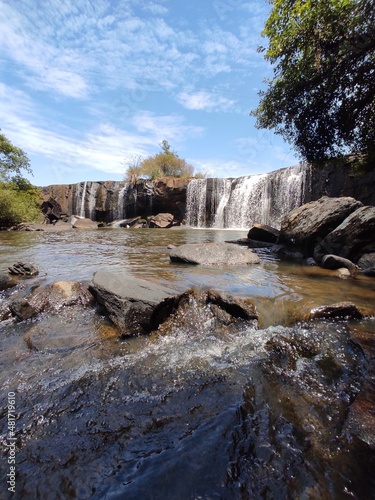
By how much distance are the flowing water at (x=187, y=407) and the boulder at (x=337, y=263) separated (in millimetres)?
2737

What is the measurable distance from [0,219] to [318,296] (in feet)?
73.1

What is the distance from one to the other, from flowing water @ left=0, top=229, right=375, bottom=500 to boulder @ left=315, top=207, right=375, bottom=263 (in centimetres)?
341

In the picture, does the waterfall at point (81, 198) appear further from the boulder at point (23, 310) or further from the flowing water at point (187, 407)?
the flowing water at point (187, 407)

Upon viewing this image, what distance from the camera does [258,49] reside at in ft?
22.7

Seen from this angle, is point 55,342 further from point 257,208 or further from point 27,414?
point 257,208

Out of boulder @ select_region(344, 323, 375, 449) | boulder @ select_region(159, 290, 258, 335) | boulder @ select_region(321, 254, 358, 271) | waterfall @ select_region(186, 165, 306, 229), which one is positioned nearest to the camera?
boulder @ select_region(344, 323, 375, 449)

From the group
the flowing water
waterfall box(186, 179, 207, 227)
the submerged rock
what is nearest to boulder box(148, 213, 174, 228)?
waterfall box(186, 179, 207, 227)

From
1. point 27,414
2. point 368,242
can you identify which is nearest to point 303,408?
point 27,414

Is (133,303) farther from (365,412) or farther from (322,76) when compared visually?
(322,76)

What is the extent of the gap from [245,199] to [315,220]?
13488 millimetres

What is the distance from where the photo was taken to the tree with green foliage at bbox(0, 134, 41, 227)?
65.1 ft

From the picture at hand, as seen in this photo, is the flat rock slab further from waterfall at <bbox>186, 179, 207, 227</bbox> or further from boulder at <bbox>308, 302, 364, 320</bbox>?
waterfall at <bbox>186, 179, 207, 227</bbox>

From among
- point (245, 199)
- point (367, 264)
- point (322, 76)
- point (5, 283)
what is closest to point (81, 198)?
point (245, 199)

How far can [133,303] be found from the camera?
3516mm
